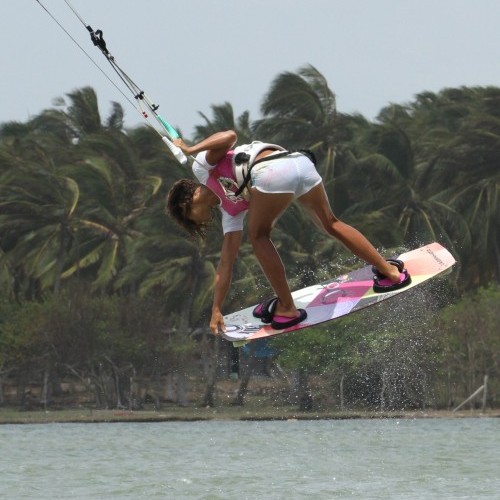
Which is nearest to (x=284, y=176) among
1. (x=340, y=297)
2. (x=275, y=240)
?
(x=340, y=297)

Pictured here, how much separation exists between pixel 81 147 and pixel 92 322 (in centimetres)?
708

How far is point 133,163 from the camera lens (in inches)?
2424

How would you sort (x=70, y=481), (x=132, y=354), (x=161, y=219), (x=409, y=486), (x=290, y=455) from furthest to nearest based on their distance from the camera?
(x=132, y=354) < (x=161, y=219) < (x=290, y=455) < (x=70, y=481) < (x=409, y=486)

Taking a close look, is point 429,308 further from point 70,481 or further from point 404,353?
point 70,481

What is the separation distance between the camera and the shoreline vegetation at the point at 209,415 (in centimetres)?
6153

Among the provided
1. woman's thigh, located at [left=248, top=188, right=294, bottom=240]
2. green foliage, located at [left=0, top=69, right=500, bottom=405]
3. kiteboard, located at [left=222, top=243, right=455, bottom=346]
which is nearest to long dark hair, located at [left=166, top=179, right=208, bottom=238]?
woman's thigh, located at [left=248, top=188, right=294, bottom=240]

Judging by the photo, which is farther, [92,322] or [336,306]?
[92,322]

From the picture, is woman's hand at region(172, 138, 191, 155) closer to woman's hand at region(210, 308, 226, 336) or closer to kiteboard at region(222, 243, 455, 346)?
woman's hand at region(210, 308, 226, 336)

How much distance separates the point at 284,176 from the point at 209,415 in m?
50.7

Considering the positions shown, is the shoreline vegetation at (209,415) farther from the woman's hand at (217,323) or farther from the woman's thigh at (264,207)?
the woman's thigh at (264,207)

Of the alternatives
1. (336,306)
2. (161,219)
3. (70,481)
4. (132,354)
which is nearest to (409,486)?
(70,481)

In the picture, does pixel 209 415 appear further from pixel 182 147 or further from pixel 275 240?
pixel 182 147

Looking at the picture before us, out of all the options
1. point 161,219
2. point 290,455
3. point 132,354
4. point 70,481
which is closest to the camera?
point 70,481

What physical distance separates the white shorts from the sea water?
19.6 m
